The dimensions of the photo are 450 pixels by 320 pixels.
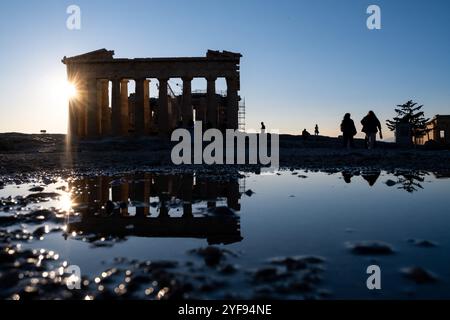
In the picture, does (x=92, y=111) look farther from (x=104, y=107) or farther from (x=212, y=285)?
(x=212, y=285)

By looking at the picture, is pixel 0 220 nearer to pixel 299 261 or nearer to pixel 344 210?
pixel 299 261

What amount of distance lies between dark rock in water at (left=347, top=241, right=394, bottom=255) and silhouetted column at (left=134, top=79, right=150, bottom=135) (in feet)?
116

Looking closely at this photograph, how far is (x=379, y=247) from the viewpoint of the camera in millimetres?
2154

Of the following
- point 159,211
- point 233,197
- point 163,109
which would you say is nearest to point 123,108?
point 163,109

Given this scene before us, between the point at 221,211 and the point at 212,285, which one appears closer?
the point at 212,285

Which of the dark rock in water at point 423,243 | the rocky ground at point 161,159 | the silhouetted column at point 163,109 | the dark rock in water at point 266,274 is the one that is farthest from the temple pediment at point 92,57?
the dark rock in water at point 266,274

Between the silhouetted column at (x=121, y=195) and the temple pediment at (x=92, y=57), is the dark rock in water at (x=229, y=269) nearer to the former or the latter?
the silhouetted column at (x=121, y=195)

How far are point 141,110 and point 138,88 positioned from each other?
2137 millimetres

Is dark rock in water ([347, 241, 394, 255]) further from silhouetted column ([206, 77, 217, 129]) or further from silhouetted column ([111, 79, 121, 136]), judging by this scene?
silhouetted column ([111, 79, 121, 136])

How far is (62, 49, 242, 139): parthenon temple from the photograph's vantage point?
115 ft

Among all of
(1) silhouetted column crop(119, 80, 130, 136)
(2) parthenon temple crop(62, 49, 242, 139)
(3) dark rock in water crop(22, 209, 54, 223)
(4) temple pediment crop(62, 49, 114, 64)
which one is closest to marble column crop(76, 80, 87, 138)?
(2) parthenon temple crop(62, 49, 242, 139)

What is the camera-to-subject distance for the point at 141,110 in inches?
1431

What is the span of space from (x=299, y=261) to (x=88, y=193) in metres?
3.67
